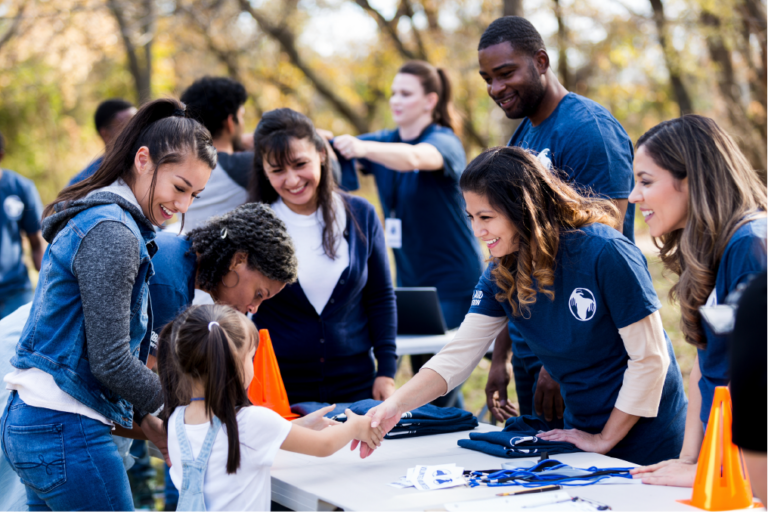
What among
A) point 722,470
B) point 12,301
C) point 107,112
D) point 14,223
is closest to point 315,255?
point 722,470

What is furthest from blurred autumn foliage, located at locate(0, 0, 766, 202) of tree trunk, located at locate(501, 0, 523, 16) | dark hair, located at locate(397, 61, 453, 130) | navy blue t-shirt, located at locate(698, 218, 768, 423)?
navy blue t-shirt, located at locate(698, 218, 768, 423)

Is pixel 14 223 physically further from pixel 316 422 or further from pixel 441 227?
pixel 316 422

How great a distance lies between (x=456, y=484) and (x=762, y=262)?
89cm

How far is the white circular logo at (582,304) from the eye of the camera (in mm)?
1931

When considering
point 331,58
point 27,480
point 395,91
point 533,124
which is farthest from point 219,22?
point 27,480

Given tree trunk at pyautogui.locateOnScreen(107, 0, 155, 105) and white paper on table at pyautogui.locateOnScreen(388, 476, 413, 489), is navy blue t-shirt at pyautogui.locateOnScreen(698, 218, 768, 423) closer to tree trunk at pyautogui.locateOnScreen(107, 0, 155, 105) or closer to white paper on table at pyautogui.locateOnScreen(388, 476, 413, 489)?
white paper on table at pyautogui.locateOnScreen(388, 476, 413, 489)

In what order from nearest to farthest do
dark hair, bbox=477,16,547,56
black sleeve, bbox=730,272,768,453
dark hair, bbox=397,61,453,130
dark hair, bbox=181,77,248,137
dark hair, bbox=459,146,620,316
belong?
1. black sleeve, bbox=730,272,768,453
2. dark hair, bbox=459,146,620,316
3. dark hair, bbox=477,16,547,56
4. dark hair, bbox=181,77,248,137
5. dark hair, bbox=397,61,453,130

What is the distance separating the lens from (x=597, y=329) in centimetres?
195

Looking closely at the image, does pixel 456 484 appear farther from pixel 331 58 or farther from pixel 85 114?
pixel 85 114

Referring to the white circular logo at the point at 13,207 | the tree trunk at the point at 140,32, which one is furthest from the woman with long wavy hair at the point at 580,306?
the tree trunk at the point at 140,32

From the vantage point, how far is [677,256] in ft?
6.20

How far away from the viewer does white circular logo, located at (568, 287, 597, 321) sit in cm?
193

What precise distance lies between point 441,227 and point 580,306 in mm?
1769

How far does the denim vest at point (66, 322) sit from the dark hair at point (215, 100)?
1.60 metres
